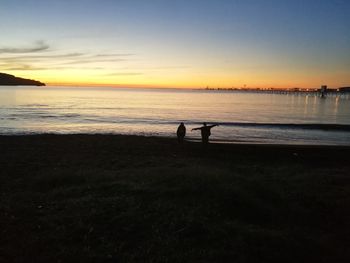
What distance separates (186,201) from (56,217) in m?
3.57

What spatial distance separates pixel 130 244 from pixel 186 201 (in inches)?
121

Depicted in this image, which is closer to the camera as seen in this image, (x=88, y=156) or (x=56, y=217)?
(x=56, y=217)

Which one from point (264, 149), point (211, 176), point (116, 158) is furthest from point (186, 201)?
point (264, 149)

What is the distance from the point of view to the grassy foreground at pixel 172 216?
7469 millimetres

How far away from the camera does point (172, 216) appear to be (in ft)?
30.5

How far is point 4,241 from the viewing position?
7.75 m

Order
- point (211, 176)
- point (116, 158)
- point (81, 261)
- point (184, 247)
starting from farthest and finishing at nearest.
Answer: point (116, 158) → point (211, 176) → point (184, 247) → point (81, 261)

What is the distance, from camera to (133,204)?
33.5 ft

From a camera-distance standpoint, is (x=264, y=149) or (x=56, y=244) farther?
(x=264, y=149)

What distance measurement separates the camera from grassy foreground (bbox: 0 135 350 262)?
747 centimetres

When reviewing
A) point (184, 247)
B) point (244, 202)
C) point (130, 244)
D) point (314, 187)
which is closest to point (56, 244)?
point (130, 244)

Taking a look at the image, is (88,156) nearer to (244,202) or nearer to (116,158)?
(116,158)

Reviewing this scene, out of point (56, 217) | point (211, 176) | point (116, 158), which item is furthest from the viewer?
point (116, 158)

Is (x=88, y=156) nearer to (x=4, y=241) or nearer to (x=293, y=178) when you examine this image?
(x=293, y=178)
